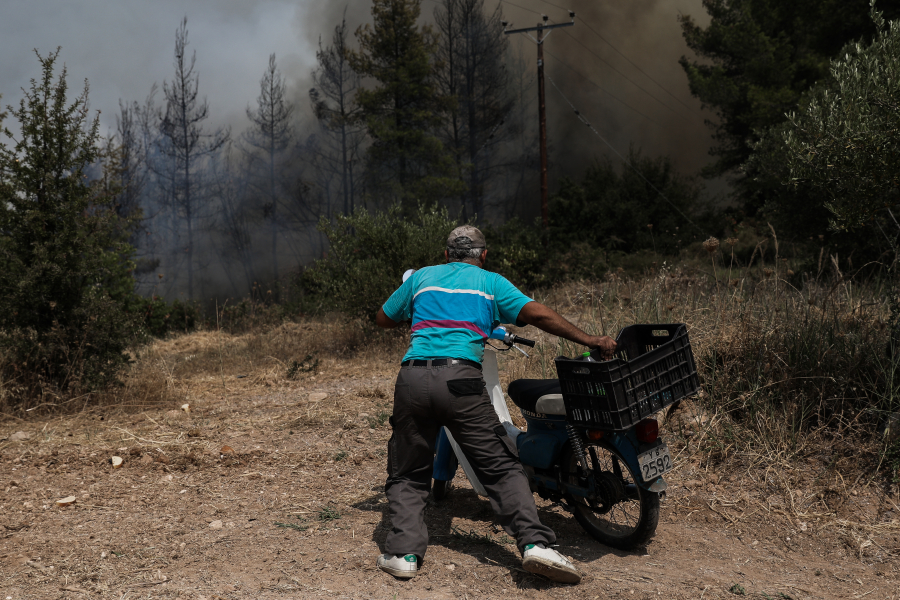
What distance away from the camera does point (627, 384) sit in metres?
3.05

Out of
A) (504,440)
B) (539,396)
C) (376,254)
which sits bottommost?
(504,440)

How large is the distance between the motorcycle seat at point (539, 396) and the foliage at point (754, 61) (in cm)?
1703

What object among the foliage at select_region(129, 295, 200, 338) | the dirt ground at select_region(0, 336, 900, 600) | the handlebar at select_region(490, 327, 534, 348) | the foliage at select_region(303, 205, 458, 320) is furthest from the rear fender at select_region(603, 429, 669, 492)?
Answer: the foliage at select_region(129, 295, 200, 338)

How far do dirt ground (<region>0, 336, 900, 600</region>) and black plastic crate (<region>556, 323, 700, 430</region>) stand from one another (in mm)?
795

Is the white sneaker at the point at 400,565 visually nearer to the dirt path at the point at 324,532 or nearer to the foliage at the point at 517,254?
the dirt path at the point at 324,532

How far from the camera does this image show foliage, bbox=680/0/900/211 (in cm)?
1770

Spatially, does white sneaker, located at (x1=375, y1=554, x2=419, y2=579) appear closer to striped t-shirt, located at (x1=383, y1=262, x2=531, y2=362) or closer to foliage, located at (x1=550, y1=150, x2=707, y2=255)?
striped t-shirt, located at (x1=383, y1=262, x2=531, y2=362)

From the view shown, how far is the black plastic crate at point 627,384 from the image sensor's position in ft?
9.93

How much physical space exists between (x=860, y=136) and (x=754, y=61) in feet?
59.9

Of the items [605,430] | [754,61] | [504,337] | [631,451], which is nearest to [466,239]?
[504,337]

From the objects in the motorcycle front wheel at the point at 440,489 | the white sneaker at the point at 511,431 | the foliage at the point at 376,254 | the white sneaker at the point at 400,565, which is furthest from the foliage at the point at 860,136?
the foliage at the point at 376,254

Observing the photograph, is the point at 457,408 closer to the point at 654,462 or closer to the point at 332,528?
the point at 654,462

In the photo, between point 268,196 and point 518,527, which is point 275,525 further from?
point 268,196

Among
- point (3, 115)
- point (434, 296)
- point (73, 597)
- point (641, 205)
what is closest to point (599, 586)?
point (434, 296)
